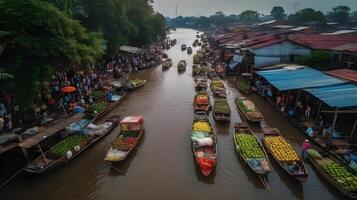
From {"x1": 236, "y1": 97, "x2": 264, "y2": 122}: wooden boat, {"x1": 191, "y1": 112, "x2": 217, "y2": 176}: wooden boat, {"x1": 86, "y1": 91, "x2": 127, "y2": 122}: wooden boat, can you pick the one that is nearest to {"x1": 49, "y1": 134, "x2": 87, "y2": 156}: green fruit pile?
{"x1": 86, "y1": 91, "x2": 127, "y2": 122}: wooden boat

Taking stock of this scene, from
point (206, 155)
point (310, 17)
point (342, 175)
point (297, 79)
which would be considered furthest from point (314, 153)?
point (310, 17)

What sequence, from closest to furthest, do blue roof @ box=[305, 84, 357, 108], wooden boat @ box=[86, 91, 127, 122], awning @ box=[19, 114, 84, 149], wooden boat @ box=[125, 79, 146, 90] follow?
awning @ box=[19, 114, 84, 149] < blue roof @ box=[305, 84, 357, 108] < wooden boat @ box=[86, 91, 127, 122] < wooden boat @ box=[125, 79, 146, 90]

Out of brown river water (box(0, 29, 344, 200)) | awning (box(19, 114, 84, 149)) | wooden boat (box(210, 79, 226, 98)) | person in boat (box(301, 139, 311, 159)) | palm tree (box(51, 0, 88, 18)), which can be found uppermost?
palm tree (box(51, 0, 88, 18))

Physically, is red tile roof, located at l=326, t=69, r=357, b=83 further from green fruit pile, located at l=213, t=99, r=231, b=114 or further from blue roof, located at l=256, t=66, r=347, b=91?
green fruit pile, located at l=213, t=99, r=231, b=114

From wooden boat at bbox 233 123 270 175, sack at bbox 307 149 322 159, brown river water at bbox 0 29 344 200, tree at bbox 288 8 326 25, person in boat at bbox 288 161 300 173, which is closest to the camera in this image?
brown river water at bbox 0 29 344 200

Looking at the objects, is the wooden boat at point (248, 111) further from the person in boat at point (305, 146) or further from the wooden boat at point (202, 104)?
the person in boat at point (305, 146)
